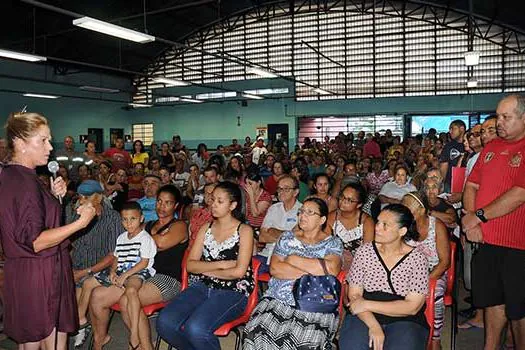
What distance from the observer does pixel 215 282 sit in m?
3.13

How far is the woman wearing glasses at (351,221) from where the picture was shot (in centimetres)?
358

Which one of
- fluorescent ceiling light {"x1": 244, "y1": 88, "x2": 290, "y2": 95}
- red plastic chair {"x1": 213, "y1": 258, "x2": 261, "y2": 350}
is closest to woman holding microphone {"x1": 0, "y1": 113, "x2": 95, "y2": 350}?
red plastic chair {"x1": 213, "y1": 258, "x2": 261, "y2": 350}

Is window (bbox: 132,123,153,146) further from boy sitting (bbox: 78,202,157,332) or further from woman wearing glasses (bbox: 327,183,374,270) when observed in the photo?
woman wearing glasses (bbox: 327,183,374,270)

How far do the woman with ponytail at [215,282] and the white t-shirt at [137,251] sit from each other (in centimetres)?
35

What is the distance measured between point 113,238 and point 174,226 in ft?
1.75

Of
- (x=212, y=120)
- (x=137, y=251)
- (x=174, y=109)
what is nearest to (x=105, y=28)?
(x=137, y=251)

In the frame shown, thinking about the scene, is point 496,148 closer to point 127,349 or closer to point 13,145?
point 13,145

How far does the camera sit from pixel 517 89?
46.9ft

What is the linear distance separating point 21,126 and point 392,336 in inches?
81.7

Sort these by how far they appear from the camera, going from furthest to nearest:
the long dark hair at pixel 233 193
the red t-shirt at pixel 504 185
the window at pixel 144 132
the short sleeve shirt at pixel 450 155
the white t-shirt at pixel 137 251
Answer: the window at pixel 144 132 < the short sleeve shirt at pixel 450 155 < the white t-shirt at pixel 137 251 < the long dark hair at pixel 233 193 < the red t-shirt at pixel 504 185

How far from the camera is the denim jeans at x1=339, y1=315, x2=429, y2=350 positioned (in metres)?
2.41

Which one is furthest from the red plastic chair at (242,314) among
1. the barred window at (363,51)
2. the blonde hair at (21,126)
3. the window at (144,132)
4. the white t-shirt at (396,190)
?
the window at (144,132)

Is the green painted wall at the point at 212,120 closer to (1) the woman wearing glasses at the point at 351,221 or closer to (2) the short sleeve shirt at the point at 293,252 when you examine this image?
(1) the woman wearing glasses at the point at 351,221

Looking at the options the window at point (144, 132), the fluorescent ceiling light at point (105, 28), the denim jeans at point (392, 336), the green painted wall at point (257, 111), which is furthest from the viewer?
the window at point (144, 132)
